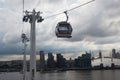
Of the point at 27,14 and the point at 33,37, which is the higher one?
the point at 27,14

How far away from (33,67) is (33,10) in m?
6.68

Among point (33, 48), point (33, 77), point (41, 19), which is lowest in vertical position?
point (33, 77)

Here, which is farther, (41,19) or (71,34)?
(41,19)

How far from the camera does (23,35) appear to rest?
61812mm

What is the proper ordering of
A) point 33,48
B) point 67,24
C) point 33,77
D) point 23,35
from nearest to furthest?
point 67,24
point 33,77
point 33,48
point 23,35

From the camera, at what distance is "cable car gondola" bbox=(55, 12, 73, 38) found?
24156 millimetres

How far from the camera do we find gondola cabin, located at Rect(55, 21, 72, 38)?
24.2 meters

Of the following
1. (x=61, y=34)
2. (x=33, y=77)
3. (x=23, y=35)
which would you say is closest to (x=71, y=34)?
(x=61, y=34)

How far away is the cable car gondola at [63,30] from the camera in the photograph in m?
24.2

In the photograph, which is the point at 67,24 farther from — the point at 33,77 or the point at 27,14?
the point at 27,14

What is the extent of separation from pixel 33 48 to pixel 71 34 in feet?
38.9

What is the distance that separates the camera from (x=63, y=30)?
24422 millimetres

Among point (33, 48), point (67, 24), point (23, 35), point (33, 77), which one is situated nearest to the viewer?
point (67, 24)

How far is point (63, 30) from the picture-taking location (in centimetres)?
2442
